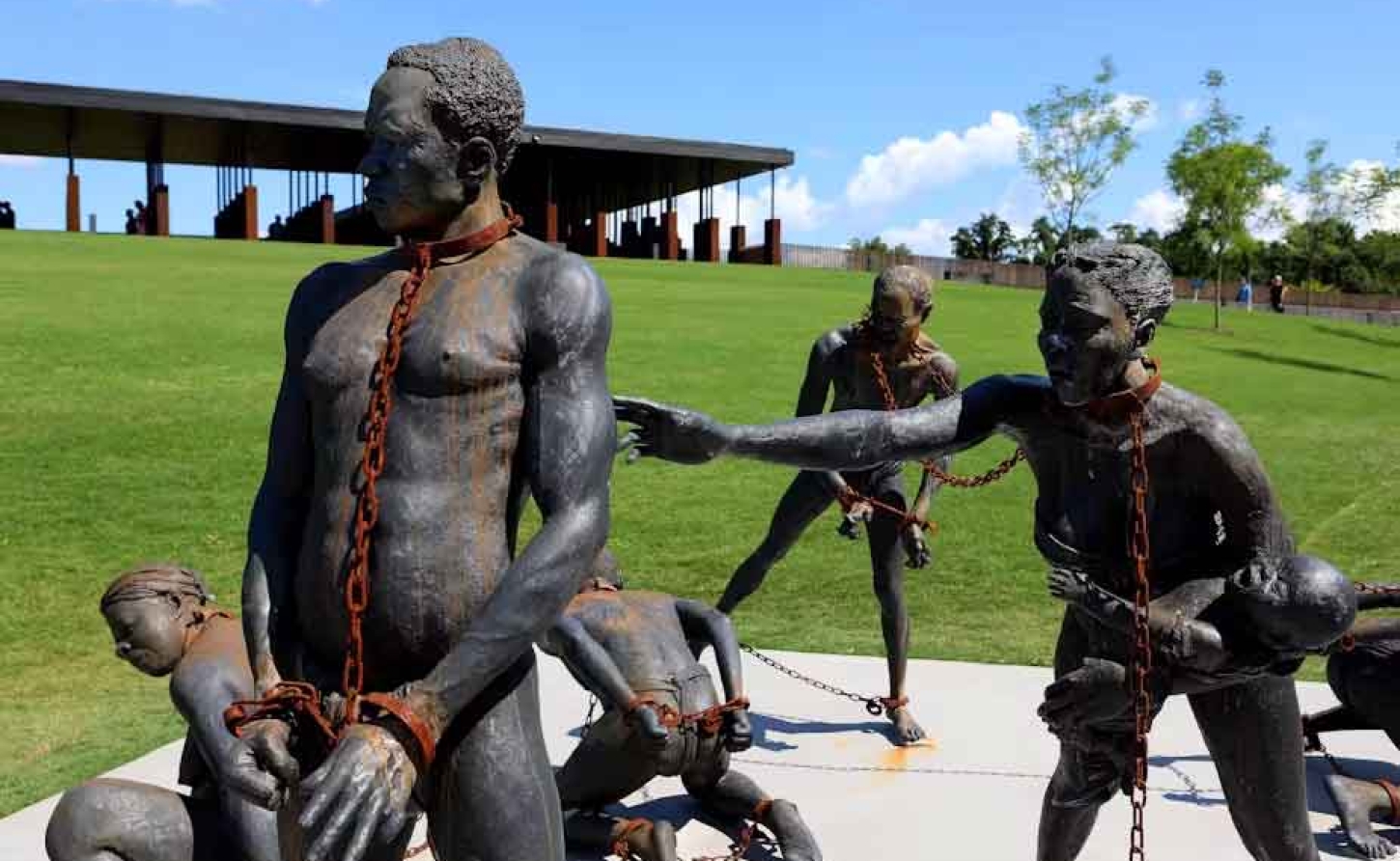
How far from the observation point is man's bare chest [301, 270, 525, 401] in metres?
2.87

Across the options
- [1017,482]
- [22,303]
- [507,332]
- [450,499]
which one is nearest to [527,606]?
[450,499]

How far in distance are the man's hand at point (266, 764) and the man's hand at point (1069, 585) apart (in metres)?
1.76

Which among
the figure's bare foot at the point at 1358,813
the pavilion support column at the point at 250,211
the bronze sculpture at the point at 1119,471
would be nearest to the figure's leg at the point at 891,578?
the figure's bare foot at the point at 1358,813

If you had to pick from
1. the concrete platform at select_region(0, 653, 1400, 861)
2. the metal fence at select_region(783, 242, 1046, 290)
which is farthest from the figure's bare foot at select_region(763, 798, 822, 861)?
the metal fence at select_region(783, 242, 1046, 290)

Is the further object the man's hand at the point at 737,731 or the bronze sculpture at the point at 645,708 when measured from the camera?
the man's hand at the point at 737,731

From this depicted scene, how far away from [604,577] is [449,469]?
2.35m

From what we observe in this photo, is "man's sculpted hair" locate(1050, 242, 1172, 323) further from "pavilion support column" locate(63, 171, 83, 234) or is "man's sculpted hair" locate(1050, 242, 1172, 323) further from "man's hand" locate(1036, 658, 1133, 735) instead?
"pavilion support column" locate(63, 171, 83, 234)

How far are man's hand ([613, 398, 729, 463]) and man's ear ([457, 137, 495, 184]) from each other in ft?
2.17

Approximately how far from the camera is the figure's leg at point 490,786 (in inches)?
114

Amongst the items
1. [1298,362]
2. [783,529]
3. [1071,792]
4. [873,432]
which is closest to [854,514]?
[783,529]

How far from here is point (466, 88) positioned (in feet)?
9.57

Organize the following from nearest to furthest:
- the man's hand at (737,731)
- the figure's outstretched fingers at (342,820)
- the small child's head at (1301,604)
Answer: the figure's outstretched fingers at (342,820), the small child's head at (1301,604), the man's hand at (737,731)

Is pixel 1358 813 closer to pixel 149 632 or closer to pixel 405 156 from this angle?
pixel 149 632

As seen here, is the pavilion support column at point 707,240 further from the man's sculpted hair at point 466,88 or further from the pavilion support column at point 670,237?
the man's sculpted hair at point 466,88
